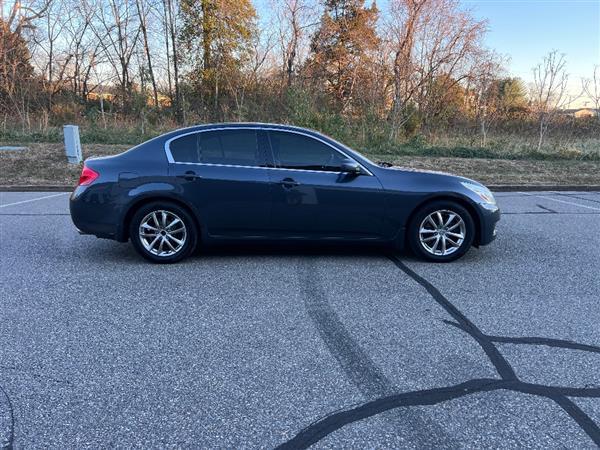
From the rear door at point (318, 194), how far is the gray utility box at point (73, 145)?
9519 millimetres

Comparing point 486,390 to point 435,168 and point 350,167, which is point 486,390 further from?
point 435,168

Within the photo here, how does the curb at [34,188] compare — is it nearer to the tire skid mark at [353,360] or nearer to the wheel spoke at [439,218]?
the tire skid mark at [353,360]

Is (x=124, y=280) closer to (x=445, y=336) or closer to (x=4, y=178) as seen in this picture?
(x=445, y=336)

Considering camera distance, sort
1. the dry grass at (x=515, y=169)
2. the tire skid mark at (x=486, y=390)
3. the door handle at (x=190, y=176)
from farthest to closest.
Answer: the dry grass at (x=515, y=169) < the door handle at (x=190, y=176) < the tire skid mark at (x=486, y=390)

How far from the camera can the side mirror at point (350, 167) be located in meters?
5.20

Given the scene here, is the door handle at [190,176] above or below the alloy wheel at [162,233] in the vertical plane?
above

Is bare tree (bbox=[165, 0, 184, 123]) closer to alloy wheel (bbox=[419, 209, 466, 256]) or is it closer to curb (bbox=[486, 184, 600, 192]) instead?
curb (bbox=[486, 184, 600, 192])

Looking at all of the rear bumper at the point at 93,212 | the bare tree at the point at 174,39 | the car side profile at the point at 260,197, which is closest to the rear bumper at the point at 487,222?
the car side profile at the point at 260,197

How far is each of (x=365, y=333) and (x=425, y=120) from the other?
1793 cm

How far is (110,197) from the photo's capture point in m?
5.15

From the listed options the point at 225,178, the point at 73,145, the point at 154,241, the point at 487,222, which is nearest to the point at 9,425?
the point at 154,241

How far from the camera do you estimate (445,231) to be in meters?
5.40

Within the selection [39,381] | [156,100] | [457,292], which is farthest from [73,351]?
[156,100]

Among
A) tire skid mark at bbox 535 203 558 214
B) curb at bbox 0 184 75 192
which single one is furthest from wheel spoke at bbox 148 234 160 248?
tire skid mark at bbox 535 203 558 214
